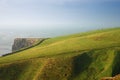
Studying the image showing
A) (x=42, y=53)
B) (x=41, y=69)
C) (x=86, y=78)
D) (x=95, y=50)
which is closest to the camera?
(x=86, y=78)

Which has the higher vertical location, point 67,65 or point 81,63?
point 81,63

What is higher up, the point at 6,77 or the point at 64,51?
the point at 64,51

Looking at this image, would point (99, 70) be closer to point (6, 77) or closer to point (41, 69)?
point (41, 69)

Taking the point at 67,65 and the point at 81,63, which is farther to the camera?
the point at 81,63

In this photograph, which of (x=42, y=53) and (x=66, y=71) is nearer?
(x=66, y=71)

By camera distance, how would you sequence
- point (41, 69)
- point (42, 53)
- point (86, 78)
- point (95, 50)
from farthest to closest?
point (42, 53)
point (95, 50)
point (41, 69)
point (86, 78)

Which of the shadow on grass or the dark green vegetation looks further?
the shadow on grass

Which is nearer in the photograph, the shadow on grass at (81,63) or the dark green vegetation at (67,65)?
the dark green vegetation at (67,65)

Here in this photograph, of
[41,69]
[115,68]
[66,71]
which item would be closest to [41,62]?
[41,69]
